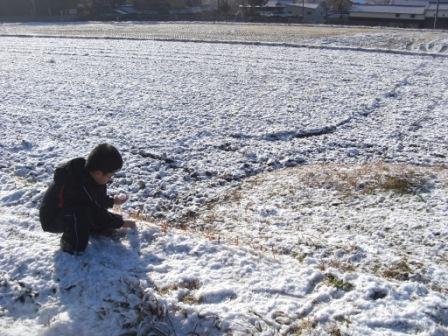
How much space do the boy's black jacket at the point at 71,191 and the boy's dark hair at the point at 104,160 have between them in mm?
137

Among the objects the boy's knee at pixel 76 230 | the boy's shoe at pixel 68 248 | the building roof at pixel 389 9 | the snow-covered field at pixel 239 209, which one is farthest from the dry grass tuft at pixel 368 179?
the building roof at pixel 389 9

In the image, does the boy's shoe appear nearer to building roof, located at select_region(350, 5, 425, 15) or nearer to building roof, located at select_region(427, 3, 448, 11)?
building roof, located at select_region(350, 5, 425, 15)

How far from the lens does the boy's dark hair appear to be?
4.62 m

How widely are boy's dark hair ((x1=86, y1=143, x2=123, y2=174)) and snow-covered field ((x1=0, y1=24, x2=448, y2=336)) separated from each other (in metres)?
0.99

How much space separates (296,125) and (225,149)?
2524 mm

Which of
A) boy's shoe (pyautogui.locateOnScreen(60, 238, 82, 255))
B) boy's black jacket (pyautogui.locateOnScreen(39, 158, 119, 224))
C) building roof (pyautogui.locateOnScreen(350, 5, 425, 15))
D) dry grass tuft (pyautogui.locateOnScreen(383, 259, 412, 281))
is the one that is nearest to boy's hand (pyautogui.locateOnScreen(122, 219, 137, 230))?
boy's black jacket (pyautogui.locateOnScreen(39, 158, 119, 224))

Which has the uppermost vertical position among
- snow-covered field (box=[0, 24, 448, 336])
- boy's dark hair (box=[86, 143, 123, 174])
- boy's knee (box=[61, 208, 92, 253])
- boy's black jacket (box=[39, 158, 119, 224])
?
boy's dark hair (box=[86, 143, 123, 174])

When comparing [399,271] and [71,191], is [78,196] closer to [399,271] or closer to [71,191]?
[71,191]

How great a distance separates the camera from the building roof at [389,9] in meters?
63.1

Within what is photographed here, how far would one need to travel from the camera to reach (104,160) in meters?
4.63

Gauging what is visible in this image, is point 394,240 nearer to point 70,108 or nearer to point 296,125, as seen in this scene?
point 296,125

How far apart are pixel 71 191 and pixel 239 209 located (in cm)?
295

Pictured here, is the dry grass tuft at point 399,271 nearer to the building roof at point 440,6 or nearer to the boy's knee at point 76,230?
the boy's knee at point 76,230

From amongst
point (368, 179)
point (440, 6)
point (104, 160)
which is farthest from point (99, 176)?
point (440, 6)
